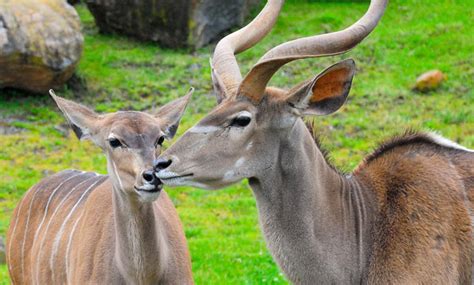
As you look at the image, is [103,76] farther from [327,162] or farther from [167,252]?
[327,162]

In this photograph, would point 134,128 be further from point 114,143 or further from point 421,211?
point 421,211

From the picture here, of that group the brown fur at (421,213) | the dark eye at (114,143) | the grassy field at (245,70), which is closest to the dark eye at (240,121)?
the brown fur at (421,213)

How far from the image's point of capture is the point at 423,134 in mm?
4152

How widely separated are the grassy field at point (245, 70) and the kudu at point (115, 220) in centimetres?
194

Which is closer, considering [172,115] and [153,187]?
[153,187]

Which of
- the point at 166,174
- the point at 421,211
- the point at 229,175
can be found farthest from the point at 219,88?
the point at 421,211

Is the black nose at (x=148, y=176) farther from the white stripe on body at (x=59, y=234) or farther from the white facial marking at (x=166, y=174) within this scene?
the white stripe on body at (x=59, y=234)

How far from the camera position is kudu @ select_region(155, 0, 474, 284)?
11.9 ft

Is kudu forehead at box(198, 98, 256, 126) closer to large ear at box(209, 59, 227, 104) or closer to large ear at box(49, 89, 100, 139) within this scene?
large ear at box(209, 59, 227, 104)

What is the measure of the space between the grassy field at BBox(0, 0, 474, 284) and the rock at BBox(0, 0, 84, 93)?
1.05 ft

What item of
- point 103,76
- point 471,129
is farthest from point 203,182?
point 103,76

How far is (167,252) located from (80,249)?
477mm

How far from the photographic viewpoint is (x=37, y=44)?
10508 millimetres

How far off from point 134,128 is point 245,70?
267 inches
